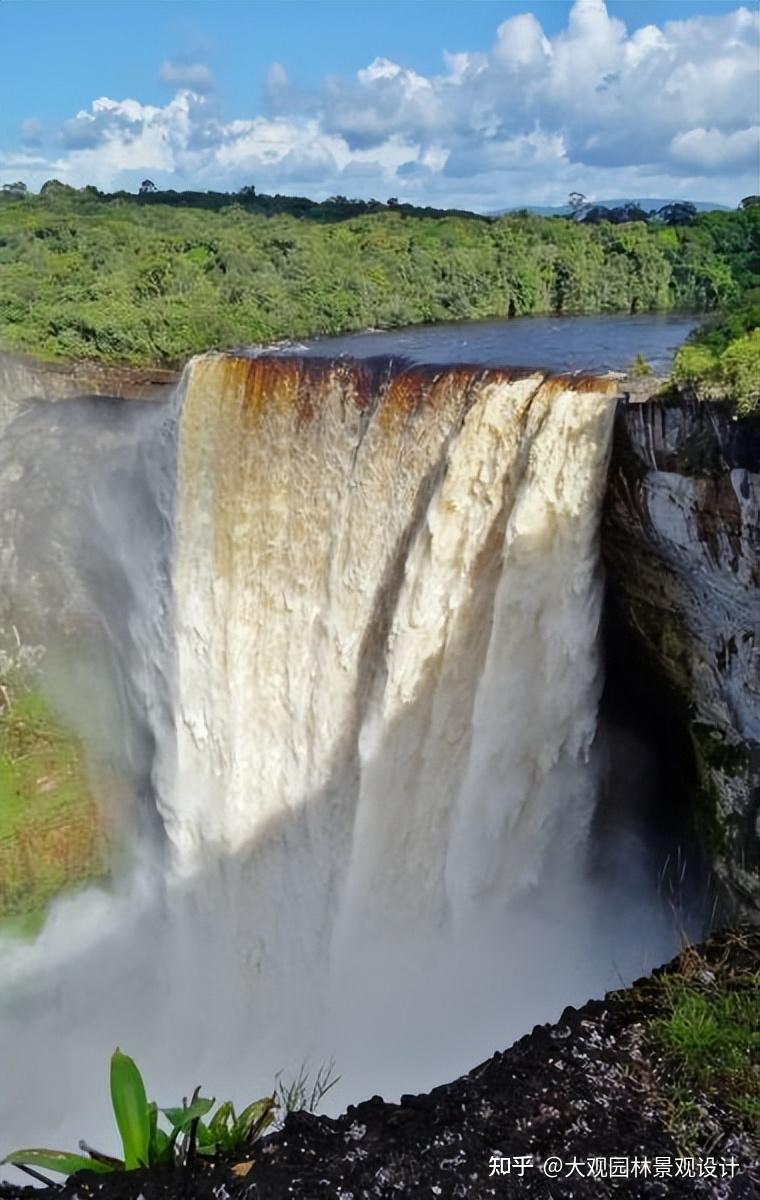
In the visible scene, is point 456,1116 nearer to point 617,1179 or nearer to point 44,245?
point 617,1179

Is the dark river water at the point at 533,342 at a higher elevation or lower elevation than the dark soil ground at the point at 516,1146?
→ higher

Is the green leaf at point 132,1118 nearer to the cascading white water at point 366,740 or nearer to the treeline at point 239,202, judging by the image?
the cascading white water at point 366,740

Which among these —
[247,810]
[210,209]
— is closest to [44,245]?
[210,209]

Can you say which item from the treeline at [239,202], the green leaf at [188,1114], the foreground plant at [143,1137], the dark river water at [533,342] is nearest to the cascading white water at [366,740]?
the dark river water at [533,342]

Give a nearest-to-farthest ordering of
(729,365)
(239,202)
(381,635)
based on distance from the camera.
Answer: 1. (729,365)
2. (381,635)
3. (239,202)

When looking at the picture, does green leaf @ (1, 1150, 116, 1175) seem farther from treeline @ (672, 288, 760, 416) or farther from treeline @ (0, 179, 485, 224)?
treeline @ (0, 179, 485, 224)

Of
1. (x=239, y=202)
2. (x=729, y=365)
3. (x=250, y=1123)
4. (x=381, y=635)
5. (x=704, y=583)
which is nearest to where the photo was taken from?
(x=250, y=1123)

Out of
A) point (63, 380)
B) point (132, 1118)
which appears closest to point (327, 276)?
point (63, 380)

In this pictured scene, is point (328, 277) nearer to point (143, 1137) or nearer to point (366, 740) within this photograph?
point (366, 740)
